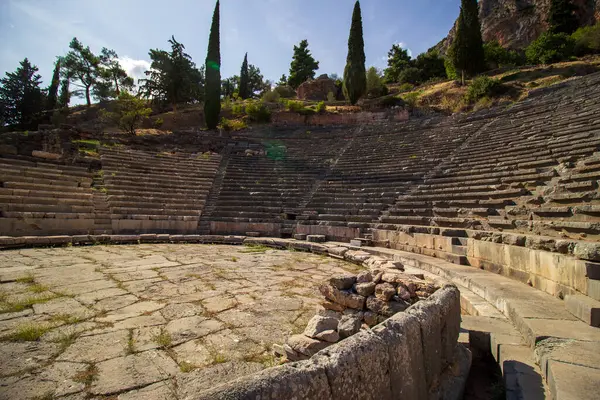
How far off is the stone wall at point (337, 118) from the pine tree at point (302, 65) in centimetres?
1887

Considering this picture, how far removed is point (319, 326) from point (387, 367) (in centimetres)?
97

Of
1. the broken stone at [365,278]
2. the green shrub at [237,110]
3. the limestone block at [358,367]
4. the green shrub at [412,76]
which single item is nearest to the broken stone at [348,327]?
the limestone block at [358,367]

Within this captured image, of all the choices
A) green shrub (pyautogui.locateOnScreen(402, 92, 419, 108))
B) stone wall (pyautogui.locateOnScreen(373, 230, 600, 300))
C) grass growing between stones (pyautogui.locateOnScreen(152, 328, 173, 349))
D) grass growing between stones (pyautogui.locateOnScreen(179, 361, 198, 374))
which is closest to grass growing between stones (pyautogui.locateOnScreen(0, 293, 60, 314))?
grass growing between stones (pyautogui.locateOnScreen(152, 328, 173, 349))

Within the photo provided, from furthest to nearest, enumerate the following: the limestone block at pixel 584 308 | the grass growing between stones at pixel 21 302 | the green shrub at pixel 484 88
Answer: the green shrub at pixel 484 88 < the grass growing between stones at pixel 21 302 < the limestone block at pixel 584 308

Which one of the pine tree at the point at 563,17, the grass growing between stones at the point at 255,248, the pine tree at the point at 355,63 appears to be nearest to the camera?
the grass growing between stones at the point at 255,248

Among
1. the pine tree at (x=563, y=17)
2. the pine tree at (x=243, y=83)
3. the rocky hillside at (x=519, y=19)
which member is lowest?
the pine tree at (x=243, y=83)

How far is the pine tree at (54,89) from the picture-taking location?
33.0 metres

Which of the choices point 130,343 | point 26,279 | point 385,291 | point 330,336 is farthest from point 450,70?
point 130,343

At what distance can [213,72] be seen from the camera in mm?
23562

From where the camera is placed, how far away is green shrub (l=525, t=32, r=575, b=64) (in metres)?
24.1

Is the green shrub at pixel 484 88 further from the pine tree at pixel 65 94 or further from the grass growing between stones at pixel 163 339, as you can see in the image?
the pine tree at pixel 65 94

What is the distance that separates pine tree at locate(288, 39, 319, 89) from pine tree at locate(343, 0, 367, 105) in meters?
14.5

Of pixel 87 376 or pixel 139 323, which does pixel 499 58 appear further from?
pixel 87 376

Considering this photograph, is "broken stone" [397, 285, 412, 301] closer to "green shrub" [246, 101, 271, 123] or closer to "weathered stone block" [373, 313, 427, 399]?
"weathered stone block" [373, 313, 427, 399]
